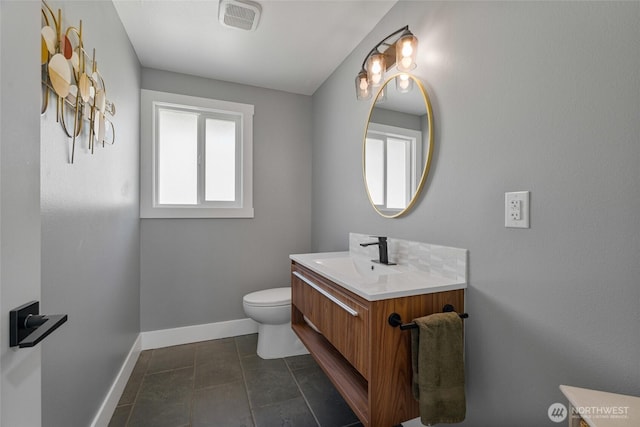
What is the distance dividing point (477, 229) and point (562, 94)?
0.55 m

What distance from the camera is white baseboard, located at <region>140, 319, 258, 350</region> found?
2438mm

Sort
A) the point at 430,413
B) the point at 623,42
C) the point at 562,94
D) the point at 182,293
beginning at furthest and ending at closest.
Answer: the point at 182,293 → the point at 430,413 → the point at 562,94 → the point at 623,42

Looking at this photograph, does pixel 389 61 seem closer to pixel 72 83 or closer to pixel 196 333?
pixel 72 83

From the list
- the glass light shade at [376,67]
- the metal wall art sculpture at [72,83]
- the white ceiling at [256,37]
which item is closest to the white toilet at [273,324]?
the metal wall art sculpture at [72,83]

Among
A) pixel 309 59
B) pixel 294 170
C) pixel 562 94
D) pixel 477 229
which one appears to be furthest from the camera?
pixel 294 170

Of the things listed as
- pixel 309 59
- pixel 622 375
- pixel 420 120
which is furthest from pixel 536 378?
pixel 309 59

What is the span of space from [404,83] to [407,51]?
160 millimetres

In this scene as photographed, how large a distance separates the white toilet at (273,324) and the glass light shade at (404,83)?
1708 mm

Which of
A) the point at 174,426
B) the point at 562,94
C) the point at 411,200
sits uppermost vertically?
the point at 562,94

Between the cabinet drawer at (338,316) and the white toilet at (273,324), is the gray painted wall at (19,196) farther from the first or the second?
the white toilet at (273,324)

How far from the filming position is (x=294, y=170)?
2.93 meters

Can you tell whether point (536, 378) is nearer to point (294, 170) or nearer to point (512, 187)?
point (512, 187)

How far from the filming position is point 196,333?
2.57 m

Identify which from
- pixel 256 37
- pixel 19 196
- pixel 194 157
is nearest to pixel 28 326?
pixel 19 196
